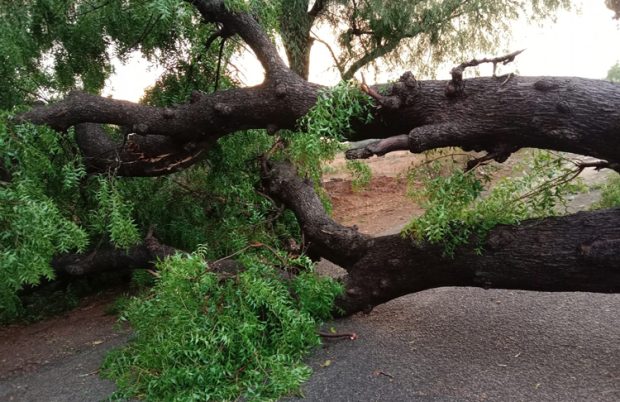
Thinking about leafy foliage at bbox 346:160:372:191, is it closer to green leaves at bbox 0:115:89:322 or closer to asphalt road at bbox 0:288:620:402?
asphalt road at bbox 0:288:620:402

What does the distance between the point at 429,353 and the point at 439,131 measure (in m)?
1.56

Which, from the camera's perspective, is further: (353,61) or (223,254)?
(353,61)

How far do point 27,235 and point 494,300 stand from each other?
12.5ft

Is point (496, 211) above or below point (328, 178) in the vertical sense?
above

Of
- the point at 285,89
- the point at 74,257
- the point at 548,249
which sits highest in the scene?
the point at 285,89

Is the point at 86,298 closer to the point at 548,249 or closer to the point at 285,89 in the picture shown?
the point at 285,89

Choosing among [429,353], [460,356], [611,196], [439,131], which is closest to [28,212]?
[439,131]

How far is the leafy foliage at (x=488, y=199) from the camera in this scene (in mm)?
3473

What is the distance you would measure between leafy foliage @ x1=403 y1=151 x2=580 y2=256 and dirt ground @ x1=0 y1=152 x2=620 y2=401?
55 centimetres

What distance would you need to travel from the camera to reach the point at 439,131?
3402 mm

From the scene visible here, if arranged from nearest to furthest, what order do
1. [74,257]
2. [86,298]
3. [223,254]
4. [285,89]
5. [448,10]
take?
[285,89] < [223,254] < [74,257] < [86,298] < [448,10]

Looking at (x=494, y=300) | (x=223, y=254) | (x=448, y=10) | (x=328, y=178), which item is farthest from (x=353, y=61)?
(x=494, y=300)

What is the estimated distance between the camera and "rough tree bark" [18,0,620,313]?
3.13 m

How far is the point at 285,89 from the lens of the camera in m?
4.02
